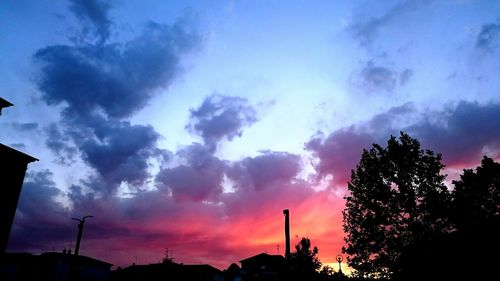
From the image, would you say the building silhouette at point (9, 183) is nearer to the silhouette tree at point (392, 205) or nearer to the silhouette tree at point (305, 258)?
the silhouette tree at point (392, 205)

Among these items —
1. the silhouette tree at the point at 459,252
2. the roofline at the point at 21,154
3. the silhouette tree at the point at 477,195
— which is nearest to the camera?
the silhouette tree at the point at 459,252

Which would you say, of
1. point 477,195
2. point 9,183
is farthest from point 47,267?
point 477,195

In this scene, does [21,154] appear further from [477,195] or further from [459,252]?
[477,195]

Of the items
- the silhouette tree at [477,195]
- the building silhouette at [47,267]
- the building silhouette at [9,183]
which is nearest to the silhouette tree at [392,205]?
the silhouette tree at [477,195]

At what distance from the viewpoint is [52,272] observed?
4784cm

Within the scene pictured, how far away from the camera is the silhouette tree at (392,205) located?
2684 cm

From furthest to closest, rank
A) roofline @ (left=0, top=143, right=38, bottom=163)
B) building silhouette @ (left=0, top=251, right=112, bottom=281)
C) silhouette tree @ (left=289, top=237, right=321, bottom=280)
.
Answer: silhouette tree @ (left=289, top=237, right=321, bottom=280), building silhouette @ (left=0, top=251, right=112, bottom=281), roofline @ (left=0, top=143, right=38, bottom=163)

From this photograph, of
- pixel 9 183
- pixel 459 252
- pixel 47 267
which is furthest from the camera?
pixel 47 267

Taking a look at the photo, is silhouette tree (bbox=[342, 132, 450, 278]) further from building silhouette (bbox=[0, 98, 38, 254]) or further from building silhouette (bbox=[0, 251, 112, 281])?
building silhouette (bbox=[0, 251, 112, 281])

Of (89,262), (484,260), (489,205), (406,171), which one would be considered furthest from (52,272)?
(489,205)

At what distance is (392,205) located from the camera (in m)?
28.1

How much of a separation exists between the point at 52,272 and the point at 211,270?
27.1 meters

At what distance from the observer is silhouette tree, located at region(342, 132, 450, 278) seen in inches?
1057

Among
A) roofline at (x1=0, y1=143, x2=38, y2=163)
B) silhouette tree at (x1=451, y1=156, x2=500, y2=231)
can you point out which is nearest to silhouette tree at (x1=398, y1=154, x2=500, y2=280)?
silhouette tree at (x1=451, y1=156, x2=500, y2=231)
